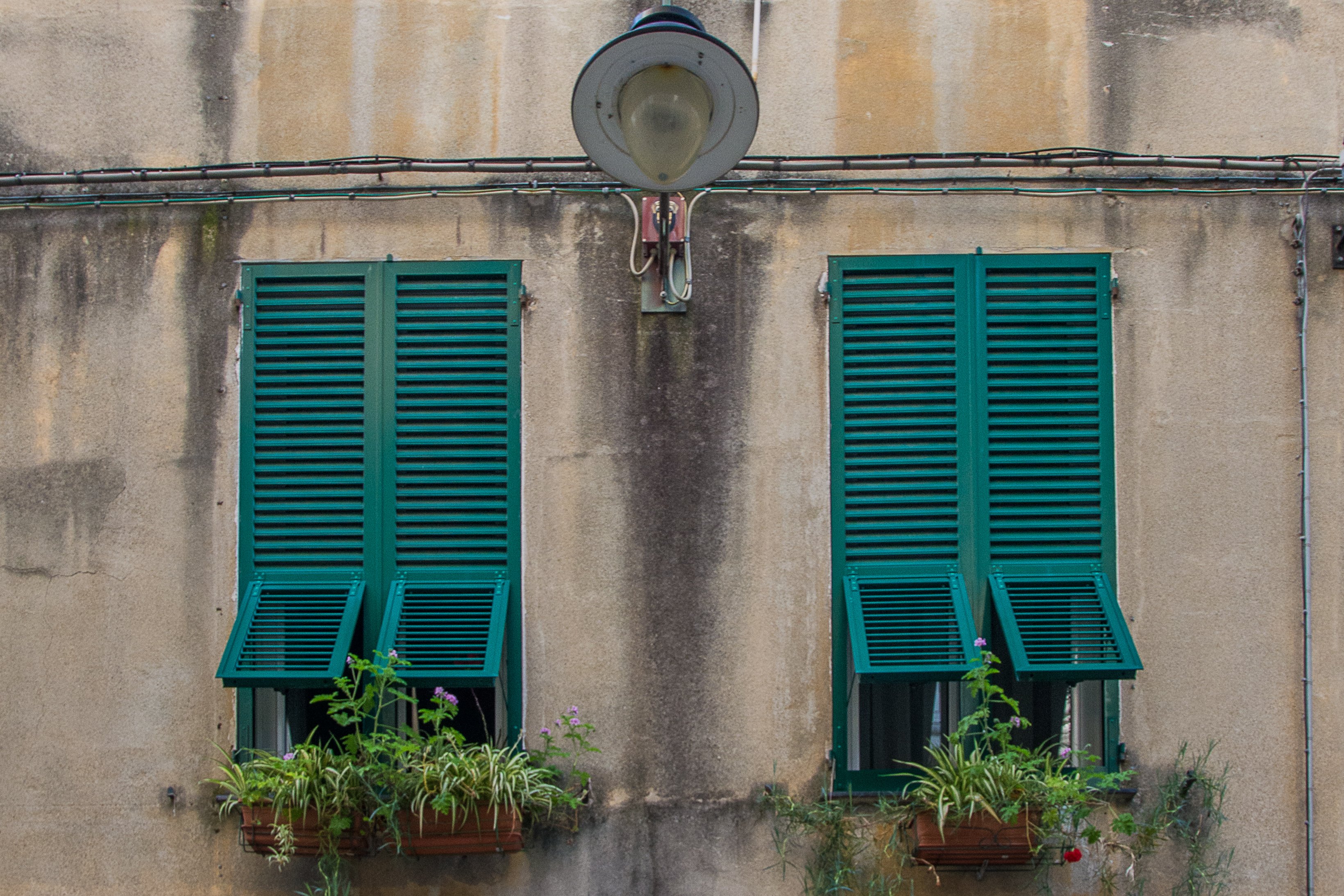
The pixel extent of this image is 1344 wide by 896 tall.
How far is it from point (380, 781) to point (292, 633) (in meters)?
0.85

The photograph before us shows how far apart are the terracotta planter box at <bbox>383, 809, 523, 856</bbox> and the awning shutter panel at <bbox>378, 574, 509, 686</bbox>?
21.2 inches

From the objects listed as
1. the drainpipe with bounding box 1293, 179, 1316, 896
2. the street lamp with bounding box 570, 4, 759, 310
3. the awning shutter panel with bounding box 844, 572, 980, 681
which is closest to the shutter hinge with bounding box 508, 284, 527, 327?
the street lamp with bounding box 570, 4, 759, 310

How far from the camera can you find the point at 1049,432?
5129 millimetres

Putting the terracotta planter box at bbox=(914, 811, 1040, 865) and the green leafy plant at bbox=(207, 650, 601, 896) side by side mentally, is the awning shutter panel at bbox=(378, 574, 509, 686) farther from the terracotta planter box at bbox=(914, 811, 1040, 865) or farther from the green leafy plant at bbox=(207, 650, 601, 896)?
the terracotta planter box at bbox=(914, 811, 1040, 865)

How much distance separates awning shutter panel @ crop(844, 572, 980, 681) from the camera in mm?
4691

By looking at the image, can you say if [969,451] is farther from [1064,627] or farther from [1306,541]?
[1306,541]

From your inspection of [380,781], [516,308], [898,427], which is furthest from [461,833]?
[898,427]

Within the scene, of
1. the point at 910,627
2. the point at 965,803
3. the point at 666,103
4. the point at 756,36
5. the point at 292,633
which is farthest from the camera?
the point at 756,36

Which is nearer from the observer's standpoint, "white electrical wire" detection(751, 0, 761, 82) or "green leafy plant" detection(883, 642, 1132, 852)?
"green leafy plant" detection(883, 642, 1132, 852)

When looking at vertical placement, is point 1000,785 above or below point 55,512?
below

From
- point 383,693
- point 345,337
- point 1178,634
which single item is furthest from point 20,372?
point 1178,634

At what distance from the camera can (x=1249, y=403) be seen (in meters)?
5.16

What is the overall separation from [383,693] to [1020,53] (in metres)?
4.23

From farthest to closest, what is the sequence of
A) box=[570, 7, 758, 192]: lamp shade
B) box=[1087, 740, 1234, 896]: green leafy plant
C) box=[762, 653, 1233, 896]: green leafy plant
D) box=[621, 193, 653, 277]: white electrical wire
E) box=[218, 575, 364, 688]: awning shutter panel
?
box=[621, 193, 653, 277]: white electrical wire → box=[1087, 740, 1234, 896]: green leafy plant → box=[218, 575, 364, 688]: awning shutter panel → box=[762, 653, 1233, 896]: green leafy plant → box=[570, 7, 758, 192]: lamp shade
